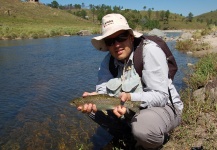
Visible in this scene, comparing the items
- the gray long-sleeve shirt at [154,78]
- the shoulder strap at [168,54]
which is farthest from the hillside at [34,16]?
the gray long-sleeve shirt at [154,78]

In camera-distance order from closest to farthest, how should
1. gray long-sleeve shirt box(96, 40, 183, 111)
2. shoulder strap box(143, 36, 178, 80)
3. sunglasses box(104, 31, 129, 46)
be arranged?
gray long-sleeve shirt box(96, 40, 183, 111) → sunglasses box(104, 31, 129, 46) → shoulder strap box(143, 36, 178, 80)

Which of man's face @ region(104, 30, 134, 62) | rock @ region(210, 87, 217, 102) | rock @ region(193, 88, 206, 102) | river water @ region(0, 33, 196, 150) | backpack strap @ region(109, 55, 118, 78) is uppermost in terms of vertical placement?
man's face @ region(104, 30, 134, 62)

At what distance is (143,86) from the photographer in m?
4.30

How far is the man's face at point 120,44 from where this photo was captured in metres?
4.05

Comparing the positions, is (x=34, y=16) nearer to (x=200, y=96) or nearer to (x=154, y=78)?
(x=200, y=96)

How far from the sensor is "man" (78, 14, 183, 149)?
3.90m

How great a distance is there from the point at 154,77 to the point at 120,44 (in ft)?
2.36

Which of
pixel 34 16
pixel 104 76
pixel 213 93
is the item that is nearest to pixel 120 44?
pixel 104 76

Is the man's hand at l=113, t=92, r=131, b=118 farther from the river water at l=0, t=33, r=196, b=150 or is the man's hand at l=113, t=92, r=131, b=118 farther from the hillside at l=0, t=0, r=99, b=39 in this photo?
the hillside at l=0, t=0, r=99, b=39

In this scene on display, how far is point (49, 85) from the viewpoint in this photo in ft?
38.4

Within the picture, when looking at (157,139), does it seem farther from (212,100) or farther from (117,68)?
(212,100)

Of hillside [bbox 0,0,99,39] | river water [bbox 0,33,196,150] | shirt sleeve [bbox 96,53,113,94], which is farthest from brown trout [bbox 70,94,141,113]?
hillside [bbox 0,0,99,39]

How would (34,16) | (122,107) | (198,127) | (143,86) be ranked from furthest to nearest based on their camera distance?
1. (34,16)
2. (198,127)
3. (143,86)
4. (122,107)

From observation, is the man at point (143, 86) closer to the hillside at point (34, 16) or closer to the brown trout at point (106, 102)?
the brown trout at point (106, 102)
